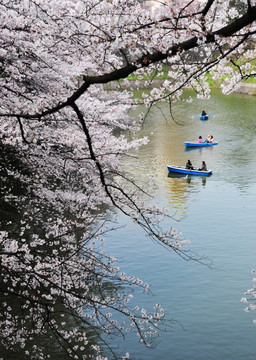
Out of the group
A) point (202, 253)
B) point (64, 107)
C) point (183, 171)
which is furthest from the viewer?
point (183, 171)

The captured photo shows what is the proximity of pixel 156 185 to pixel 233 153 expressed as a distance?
7536 mm

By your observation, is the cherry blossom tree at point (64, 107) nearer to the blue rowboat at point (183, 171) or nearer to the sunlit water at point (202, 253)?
the sunlit water at point (202, 253)

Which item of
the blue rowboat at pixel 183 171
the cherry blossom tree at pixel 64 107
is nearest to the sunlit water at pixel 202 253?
the blue rowboat at pixel 183 171

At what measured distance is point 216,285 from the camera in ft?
49.0

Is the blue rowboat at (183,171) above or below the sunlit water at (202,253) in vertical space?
above

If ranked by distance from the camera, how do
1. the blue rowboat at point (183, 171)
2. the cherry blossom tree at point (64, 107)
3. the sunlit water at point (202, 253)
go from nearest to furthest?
the cherry blossom tree at point (64, 107) → the sunlit water at point (202, 253) → the blue rowboat at point (183, 171)

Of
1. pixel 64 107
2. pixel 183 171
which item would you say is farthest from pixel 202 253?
pixel 183 171

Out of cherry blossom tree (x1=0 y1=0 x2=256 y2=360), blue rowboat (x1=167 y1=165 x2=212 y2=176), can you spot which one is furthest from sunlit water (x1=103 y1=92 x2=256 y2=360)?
cherry blossom tree (x1=0 y1=0 x2=256 y2=360)

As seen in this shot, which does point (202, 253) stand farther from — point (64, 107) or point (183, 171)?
point (183, 171)

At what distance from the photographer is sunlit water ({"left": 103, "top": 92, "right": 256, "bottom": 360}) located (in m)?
12.0

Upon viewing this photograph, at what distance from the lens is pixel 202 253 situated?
1712cm

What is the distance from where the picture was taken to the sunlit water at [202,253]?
12.0 m

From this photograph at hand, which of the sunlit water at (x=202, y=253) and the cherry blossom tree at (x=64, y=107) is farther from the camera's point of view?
the sunlit water at (x=202, y=253)

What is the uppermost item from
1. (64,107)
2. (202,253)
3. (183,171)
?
(183,171)
